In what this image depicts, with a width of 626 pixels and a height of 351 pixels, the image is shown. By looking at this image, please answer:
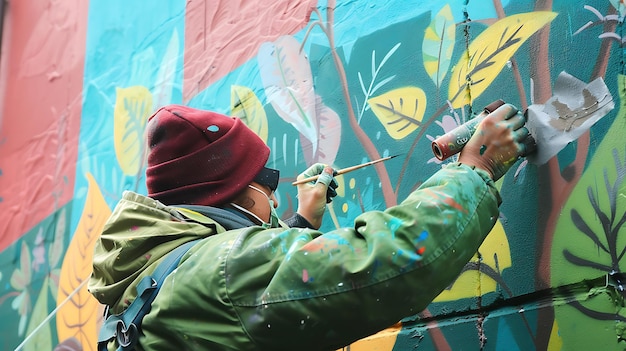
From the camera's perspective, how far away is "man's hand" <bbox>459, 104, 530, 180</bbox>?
→ 1684 millimetres

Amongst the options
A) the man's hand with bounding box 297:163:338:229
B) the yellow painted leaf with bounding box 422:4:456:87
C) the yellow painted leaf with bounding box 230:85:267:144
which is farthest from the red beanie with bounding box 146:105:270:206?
the yellow painted leaf with bounding box 230:85:267:144

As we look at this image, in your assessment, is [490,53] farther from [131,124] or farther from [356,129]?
[131,124]

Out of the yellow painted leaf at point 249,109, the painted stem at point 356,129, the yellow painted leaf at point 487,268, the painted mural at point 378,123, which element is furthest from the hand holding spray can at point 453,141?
the yellow painted leaf at point 249,109

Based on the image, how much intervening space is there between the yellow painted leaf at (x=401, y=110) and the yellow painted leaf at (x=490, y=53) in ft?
0.51

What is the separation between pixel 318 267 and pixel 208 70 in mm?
2602

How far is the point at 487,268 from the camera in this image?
7.32 feet

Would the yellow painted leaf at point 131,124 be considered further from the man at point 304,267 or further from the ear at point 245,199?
the man at point 304,267

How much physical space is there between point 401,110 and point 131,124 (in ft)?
7.75

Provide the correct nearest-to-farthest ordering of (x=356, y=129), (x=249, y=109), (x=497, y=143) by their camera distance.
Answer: (x=497, y=143), (x=356, y=129), (x=249, y=109)

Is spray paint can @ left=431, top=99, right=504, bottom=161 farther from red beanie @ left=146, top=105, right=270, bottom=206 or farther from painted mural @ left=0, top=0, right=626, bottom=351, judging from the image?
red beanie @ left=146, top=105, right=270, bottom=206

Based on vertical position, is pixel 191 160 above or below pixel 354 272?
above

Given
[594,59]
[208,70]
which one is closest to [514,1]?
[594,59]

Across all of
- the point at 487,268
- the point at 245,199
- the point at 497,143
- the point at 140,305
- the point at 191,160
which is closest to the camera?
the point at 140,305

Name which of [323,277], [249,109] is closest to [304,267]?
[323,277]
